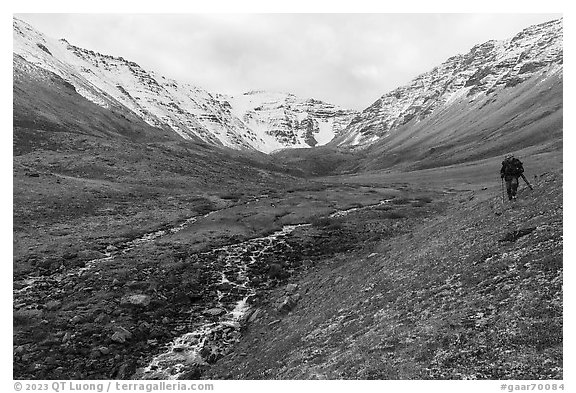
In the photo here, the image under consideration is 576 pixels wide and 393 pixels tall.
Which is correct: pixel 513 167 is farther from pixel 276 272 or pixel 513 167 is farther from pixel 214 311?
pixel 214 311

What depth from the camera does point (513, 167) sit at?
30547 mm

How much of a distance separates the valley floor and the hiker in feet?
3.45

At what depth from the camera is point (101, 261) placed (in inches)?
1564

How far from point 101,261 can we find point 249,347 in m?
22.1

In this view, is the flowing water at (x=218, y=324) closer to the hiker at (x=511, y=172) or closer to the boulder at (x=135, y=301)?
the boulder at (x=135, y=301)

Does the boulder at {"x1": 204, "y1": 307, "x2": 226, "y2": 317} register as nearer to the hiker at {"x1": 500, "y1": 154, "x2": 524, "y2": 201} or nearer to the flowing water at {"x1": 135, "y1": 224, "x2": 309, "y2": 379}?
the flowing water at {"x1": 135, "y1": 224, "x2": 309, "y2": 379}

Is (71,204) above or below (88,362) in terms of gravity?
above

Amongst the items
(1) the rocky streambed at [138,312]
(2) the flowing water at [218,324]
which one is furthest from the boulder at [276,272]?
(2) the flowing water at [218,324]

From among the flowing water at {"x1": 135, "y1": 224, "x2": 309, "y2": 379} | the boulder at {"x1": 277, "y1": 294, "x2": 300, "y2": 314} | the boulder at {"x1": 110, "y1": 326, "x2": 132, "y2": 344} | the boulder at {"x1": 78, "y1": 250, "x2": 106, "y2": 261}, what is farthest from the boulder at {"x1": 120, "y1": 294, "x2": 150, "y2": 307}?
the boulder at {"x1": 78, "y1": 250, "x2": 106, "y2": 261}

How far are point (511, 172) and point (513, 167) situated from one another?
56 cm

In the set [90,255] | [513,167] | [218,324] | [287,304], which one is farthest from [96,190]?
[513,167]

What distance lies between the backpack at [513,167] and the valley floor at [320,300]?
218cm
